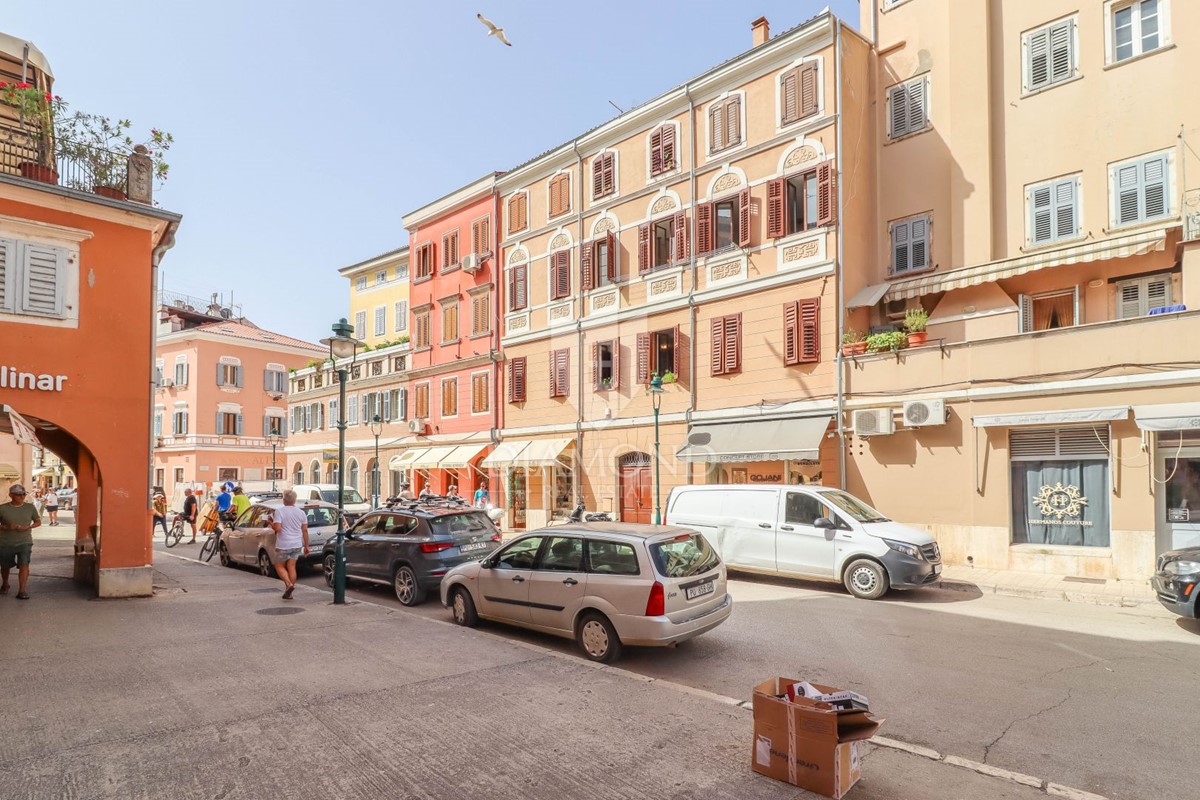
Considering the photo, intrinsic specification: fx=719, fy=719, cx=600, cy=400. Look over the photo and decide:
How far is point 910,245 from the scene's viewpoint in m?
18.5

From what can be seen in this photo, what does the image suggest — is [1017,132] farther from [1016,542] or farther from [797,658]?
[797,658]

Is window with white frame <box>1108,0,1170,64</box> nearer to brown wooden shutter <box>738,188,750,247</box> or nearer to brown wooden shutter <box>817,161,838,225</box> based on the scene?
brown wooden shutter <box>817,161,838,225</box>

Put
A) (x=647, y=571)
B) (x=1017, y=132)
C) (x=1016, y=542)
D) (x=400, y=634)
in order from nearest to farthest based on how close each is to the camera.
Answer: (x=647, y=571), (x=400, y=634), (x=1016, y=542), (x=1017, y=132)

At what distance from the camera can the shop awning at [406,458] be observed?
3105cm

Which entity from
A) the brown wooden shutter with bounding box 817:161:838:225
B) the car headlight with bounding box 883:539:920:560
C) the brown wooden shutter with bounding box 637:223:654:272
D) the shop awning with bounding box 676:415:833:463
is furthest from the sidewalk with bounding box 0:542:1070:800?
the brown wooden shutter with bounding box 637:223:654:272

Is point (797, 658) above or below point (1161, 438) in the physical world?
below

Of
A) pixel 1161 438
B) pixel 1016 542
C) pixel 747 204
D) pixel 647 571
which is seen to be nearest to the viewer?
pixel 647 571

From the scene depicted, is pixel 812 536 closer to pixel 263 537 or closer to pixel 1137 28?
pixel 263 537

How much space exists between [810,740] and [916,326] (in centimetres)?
1411

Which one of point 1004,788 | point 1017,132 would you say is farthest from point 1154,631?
point 1017,132

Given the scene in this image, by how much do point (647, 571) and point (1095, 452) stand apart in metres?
11.3

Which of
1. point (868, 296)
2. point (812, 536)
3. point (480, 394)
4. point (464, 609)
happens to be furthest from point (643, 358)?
point (464, 609)

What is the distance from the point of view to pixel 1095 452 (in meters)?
14.3

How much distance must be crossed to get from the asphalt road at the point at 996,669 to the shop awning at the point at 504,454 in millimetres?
13947
